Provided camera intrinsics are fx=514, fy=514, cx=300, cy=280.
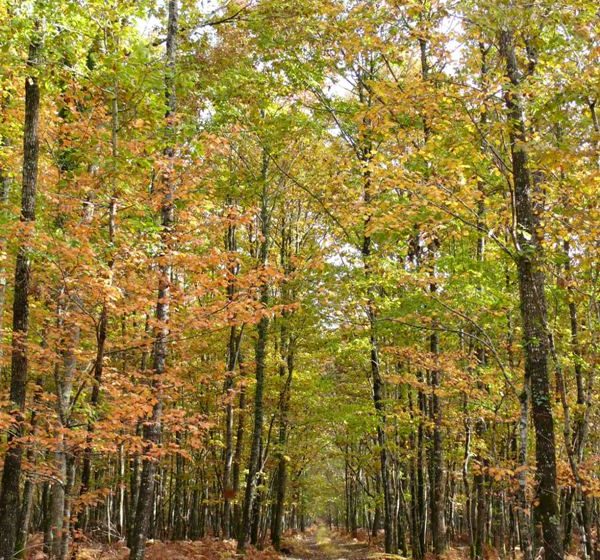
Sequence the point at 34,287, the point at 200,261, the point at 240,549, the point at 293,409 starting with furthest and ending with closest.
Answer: the point at 293,409, the point at 240,549, the point at 34,287, the point at 200,261

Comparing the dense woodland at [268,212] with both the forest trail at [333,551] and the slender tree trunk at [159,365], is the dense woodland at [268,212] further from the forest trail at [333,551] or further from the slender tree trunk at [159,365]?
the forest trail at [333,551]

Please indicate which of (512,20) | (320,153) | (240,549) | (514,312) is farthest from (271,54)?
(240,549)

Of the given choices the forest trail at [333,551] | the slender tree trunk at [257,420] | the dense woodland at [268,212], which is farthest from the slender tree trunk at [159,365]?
the forest trail at [333,551]

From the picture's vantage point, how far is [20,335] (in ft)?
29.1

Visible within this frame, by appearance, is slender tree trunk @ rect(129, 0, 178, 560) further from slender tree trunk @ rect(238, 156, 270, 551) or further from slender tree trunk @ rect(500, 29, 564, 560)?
slender tree trunk @ rect(238, 156, 270, 551)

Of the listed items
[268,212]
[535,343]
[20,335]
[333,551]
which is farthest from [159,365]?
[333,551]

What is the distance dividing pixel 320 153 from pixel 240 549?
588 inches

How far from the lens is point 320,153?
68.6ft

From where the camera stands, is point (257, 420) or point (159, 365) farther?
point (257, 420)

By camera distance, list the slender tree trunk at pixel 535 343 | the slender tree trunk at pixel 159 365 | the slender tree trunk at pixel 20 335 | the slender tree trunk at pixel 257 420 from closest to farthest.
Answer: the slender tree trunk at pixel 535 343 < the slender tree trunk at pixel 20 335 < the slender tree trunk at pixel 159 365 < the slender tree trunk at pixel 257 420

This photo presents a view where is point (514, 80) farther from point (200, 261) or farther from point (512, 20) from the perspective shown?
point (200, 261)

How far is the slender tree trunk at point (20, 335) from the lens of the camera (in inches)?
335

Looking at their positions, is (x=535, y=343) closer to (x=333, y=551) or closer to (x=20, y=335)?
(x=20, y=335)

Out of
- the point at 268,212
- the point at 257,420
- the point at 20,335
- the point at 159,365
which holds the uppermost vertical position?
the point at 268,212
